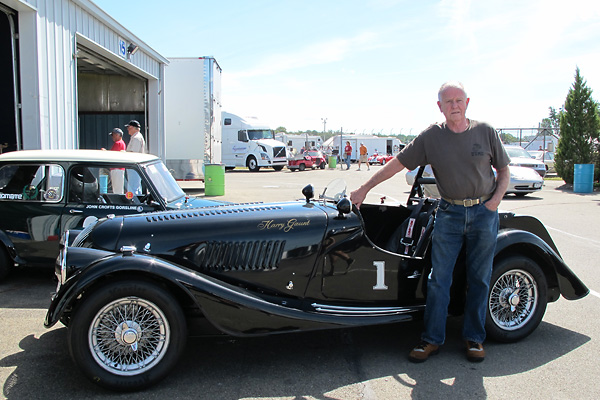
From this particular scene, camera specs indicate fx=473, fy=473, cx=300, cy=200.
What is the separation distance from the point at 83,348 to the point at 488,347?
3036 mm

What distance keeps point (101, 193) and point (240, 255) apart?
3027 millimetres

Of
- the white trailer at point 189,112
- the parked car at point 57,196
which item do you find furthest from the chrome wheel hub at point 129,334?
the white trailer at point 189,112

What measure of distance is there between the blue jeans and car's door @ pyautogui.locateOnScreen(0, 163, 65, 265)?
4198mm

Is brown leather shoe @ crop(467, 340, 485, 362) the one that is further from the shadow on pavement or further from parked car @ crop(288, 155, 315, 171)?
parked car @ crop(288, 155, 315, 171)

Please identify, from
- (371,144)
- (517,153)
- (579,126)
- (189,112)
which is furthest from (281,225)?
(371,144)

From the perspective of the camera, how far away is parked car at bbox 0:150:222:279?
540 cm

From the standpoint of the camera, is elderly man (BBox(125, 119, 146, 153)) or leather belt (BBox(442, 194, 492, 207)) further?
elderly man (BBox(125, 119, 146, 153))

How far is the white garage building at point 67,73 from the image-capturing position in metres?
7.62

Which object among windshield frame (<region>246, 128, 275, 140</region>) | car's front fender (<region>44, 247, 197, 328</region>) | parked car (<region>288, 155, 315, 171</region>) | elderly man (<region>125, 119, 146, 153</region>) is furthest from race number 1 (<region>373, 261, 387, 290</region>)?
parked car (<region>288, 155, 315, 171</region>)

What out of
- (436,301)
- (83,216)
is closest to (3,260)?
(83,216)

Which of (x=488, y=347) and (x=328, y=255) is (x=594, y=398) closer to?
(x=488, y=347)

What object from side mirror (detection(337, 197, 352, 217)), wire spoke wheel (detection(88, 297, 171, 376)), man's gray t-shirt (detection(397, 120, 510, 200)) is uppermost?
man's gray t-shirt (detection(397, 120, 510, 200))

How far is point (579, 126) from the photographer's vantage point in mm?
18766

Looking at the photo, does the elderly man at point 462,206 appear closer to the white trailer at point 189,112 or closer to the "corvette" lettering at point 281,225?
the "corvette" lettering at point 281,225
